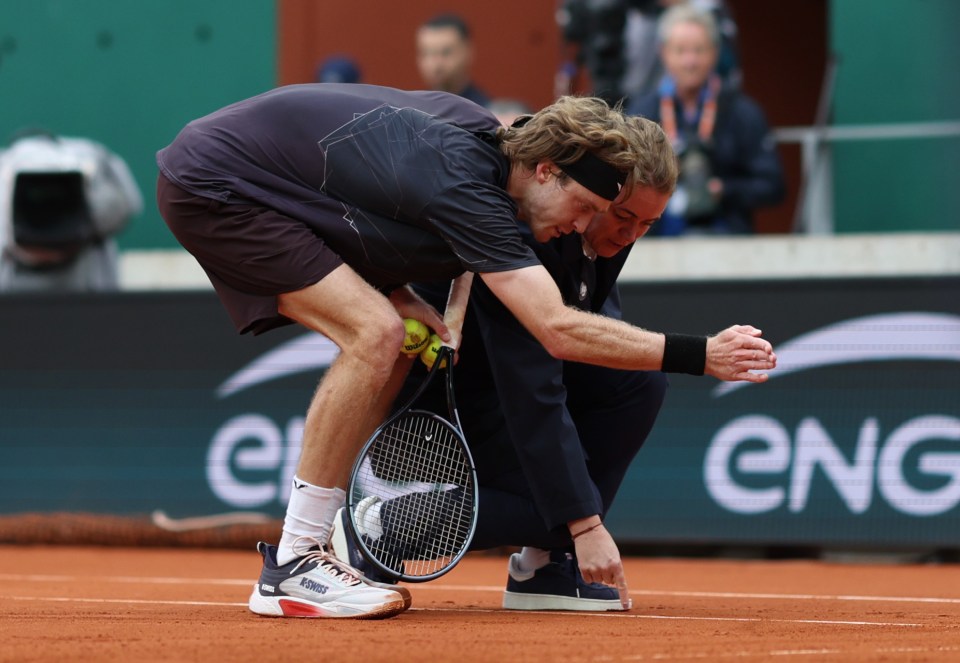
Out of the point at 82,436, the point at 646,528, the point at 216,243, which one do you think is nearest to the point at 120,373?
the point at 82,436

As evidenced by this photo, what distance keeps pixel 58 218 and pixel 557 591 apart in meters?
4.51

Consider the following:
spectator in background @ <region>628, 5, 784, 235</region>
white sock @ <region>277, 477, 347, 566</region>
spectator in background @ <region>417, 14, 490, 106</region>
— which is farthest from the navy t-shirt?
spectator in background @ <region>417, 14, 490, 106</region>

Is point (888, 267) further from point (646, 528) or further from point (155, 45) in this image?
point (155, 45)

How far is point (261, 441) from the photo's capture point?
25.7 ft

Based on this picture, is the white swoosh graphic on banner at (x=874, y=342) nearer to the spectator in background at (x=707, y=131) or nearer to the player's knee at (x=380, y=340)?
the spectator in background at (x=707, y=131)

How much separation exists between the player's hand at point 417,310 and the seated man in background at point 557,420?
0.14 metres

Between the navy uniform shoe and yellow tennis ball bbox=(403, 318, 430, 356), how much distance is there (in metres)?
0.84

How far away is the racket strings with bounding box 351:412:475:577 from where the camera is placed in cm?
469

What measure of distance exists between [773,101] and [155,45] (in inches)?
187

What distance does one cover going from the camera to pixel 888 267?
26.6 feet

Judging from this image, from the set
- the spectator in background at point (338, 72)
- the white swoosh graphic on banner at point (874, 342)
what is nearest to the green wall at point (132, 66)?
the spectator in background at point (338, 72)

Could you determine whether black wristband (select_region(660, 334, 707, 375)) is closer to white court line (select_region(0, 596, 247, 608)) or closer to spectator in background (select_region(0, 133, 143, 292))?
white court line (select_region(0, 596, 247, 608))

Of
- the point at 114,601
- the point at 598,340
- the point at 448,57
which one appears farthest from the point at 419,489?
the point at 448,57

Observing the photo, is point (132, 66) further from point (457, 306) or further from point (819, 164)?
point (457, 306)
